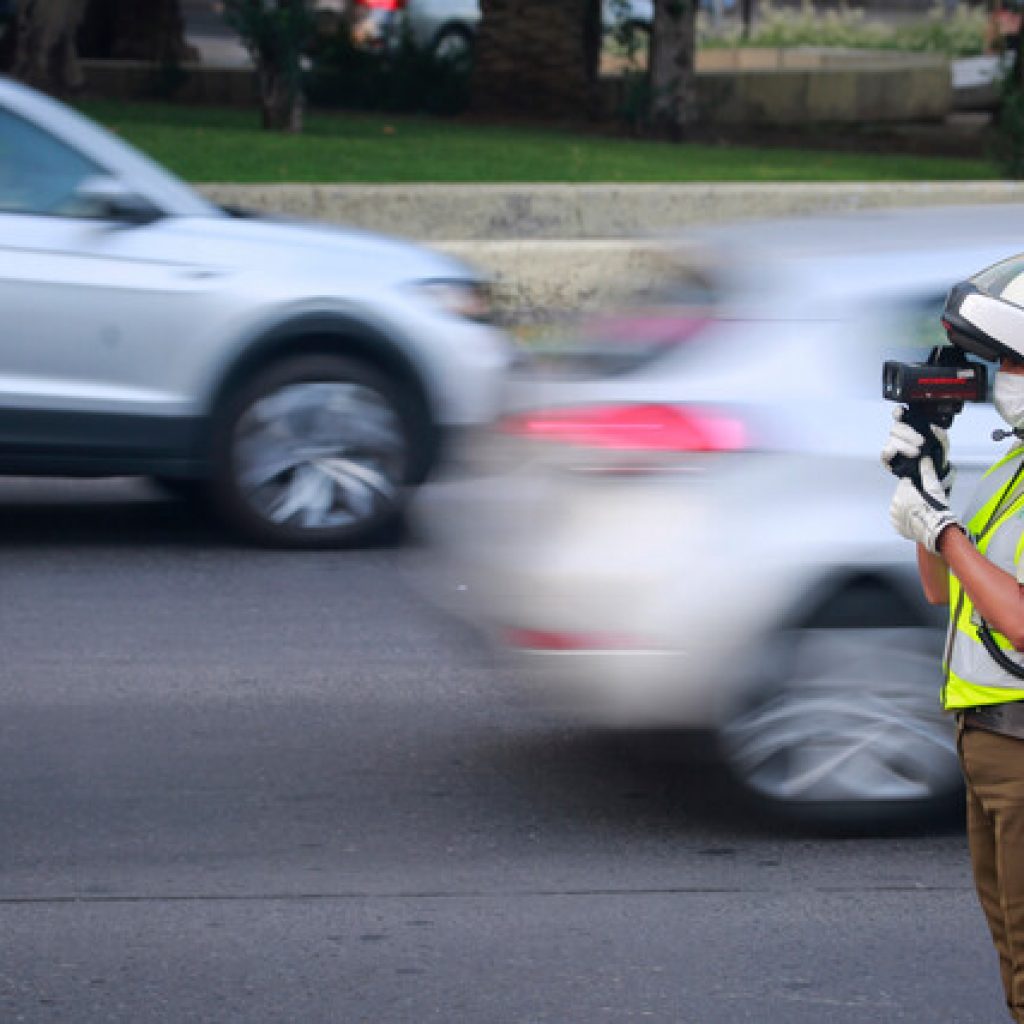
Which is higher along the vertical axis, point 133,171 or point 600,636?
point 133,171

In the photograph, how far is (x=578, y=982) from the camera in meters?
4.80

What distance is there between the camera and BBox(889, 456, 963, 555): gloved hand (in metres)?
3.30

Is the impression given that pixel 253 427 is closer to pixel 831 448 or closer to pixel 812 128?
pixel 831 448

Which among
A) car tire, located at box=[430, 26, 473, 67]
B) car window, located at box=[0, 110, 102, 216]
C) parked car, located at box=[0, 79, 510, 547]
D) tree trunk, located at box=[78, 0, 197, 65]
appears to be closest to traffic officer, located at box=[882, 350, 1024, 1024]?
parked car, located at box=[0, 79, 510, 547]

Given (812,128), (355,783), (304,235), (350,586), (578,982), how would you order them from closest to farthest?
(578,982)
(355,783)
(350,586)
(304,235)
(812,128)

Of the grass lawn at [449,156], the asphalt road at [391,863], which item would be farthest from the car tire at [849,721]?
the grass lawn at [449,156]

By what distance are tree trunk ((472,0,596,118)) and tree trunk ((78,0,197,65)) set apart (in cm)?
400

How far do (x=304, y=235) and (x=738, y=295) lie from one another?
12.1ft

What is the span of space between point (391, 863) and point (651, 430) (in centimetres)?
122

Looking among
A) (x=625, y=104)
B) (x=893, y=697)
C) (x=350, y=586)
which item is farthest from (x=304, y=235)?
(x=625, y=104)

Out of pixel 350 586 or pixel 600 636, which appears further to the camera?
pixel 350 586

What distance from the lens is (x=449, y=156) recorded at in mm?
19750

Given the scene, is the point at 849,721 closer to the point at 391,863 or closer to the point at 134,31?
the point at 391,863

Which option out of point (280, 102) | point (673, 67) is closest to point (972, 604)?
point (280, 102)
